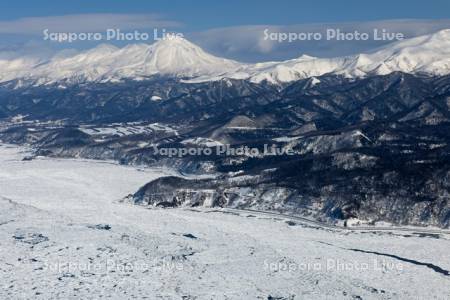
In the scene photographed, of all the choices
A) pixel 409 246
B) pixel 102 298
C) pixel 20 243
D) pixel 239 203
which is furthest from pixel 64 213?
pixel 409 246

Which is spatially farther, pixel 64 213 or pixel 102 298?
pixel 64 213

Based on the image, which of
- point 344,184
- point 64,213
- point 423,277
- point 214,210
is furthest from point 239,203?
point 423,277

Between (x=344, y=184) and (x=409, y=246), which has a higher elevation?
(x=344, y=184)

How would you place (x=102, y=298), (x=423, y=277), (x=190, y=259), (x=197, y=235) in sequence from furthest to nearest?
1. (x=197, y=235)
2. (x=190, y=259)
3. (x=423, y=277)
4. (x=102, y=298)

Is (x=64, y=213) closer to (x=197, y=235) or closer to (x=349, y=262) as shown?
(x=197, y=235)

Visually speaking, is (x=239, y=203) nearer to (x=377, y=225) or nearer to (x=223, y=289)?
(x=377, y=225)

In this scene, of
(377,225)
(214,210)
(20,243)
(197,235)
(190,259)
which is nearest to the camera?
(190,259)
